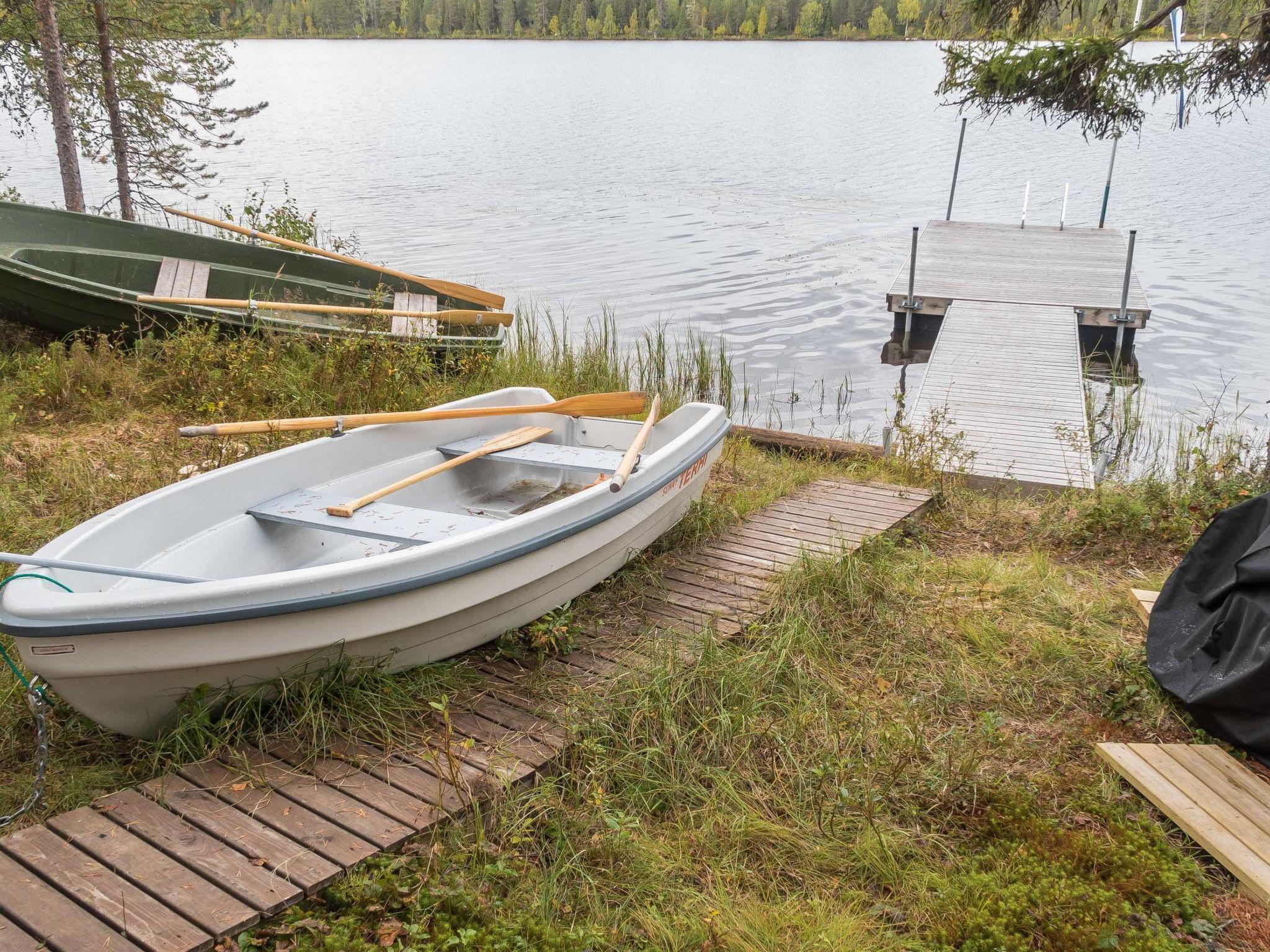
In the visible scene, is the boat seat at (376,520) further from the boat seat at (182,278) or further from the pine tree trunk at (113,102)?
the pine tree trunk at (113,102)

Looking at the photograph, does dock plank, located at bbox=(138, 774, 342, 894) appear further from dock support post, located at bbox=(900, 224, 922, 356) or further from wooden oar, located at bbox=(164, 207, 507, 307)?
dock support post, located at bbox=(900, 224, 922, 356)

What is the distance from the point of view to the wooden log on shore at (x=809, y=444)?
7172 millimetres

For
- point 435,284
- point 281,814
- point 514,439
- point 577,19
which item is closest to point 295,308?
point 435,284

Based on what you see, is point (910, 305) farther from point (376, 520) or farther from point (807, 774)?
point (807, 774)

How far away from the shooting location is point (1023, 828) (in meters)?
3.00

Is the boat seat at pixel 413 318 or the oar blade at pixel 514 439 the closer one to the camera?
the oar blade at pixel 514 439

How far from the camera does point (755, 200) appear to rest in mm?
24078

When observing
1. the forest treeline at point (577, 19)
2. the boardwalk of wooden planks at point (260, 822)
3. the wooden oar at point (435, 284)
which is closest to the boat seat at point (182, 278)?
the wooden oar at point (435, 284)

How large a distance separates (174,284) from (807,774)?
21.8 ft

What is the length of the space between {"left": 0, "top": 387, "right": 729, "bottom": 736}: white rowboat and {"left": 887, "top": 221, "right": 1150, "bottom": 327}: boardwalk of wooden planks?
10.0 meters

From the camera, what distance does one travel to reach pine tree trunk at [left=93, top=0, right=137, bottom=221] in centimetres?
1036

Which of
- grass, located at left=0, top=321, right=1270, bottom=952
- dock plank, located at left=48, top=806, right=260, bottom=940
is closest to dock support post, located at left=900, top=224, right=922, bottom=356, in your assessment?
grass, located at left=0, top=321, right=1270, bottom=952

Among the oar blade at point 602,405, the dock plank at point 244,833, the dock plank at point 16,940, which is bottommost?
the dock plank at point 244,833

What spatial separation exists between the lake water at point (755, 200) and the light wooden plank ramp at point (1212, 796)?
7.14 meters
